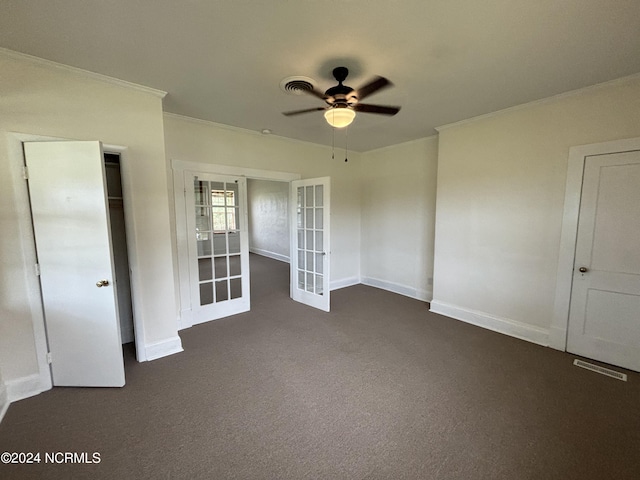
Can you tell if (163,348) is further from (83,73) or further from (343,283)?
(343,283)

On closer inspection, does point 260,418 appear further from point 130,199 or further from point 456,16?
point 456,16

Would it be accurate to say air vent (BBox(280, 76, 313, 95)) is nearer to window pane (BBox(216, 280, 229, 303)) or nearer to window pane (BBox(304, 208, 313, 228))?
window pane (BBox(304, 208, 313, 228))

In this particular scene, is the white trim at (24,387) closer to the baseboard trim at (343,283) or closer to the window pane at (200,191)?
the window pane at (200,191)

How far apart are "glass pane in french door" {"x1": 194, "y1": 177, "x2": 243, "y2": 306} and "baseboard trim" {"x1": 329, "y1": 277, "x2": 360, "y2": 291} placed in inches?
75.7

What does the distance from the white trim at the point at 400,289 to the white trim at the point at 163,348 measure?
3.65m

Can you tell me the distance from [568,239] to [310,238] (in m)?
3.21

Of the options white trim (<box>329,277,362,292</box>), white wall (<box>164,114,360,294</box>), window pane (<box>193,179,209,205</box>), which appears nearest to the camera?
white wall (<box>164,114,360,294</box>)

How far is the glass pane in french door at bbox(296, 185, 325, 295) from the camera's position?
13.6 feet

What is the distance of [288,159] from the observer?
14.4ft

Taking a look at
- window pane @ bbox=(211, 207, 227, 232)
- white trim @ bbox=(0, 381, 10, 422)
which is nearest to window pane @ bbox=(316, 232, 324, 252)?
window pane @ bbox=(211, 207, 227, 232)

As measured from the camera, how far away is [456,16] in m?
1.63

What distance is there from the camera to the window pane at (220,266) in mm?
3711

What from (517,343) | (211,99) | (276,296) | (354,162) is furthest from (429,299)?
(211,99)

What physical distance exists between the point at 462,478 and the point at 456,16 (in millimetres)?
2791
